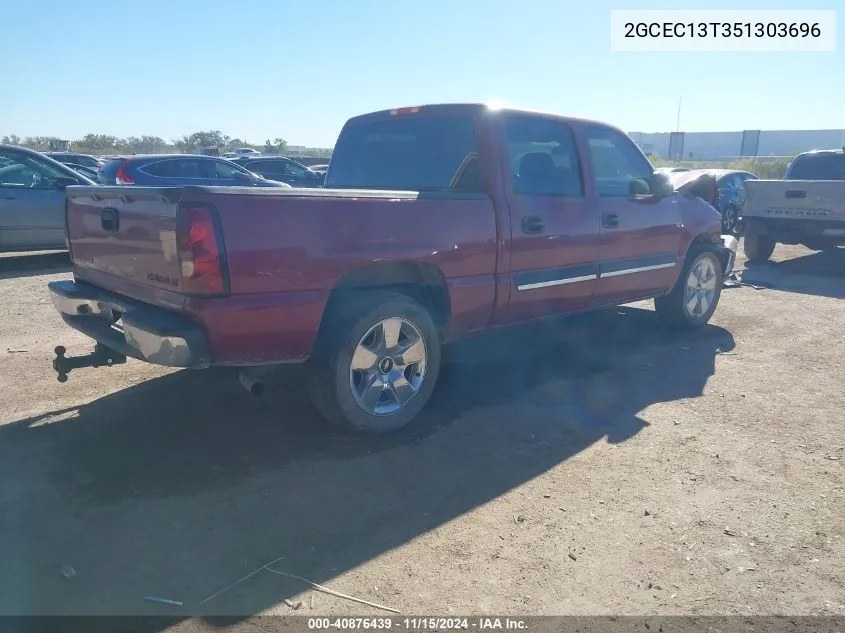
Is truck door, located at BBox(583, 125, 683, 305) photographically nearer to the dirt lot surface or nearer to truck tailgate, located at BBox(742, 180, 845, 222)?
the dirt lot surface

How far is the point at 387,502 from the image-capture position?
3.43 metres

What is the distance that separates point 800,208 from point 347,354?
30.2ft

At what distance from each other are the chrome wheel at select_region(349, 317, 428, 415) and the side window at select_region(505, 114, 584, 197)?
132 cm

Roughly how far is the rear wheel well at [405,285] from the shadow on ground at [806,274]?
21.7 feet

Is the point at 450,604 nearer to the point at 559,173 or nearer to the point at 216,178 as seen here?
the point at 559,173

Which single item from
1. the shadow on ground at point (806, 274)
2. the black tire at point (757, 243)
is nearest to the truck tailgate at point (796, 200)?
the black tire at point (757, 243)

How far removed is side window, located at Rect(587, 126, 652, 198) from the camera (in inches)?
217

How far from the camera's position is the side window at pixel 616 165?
18.1 ft

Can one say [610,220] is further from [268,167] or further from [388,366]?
[268,167]

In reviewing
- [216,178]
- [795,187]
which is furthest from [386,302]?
[216,178]

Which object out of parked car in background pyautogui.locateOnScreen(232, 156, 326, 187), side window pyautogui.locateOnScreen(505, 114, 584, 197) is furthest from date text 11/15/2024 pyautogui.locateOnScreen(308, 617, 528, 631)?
parked car in background pyautogui.locateOnScreen(232, 156, 326, 187)

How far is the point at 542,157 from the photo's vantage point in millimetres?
5059

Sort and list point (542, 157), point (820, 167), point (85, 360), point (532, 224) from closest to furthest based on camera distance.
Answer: point (85, 360)
point (532, 224)
point (542, 157)
point (820, 167)

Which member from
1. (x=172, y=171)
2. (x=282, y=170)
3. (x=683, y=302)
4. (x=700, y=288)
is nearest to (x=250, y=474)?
(x=683, y=302)
